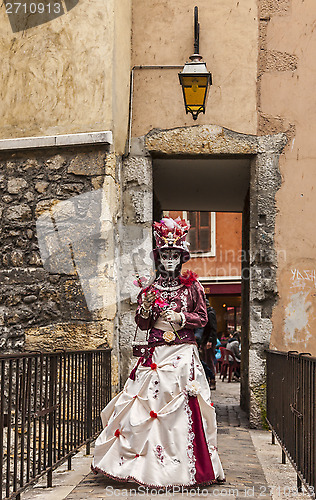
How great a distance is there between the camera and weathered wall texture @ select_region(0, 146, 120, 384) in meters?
6.64

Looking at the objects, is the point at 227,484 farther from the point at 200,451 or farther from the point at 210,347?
the point at 210,347

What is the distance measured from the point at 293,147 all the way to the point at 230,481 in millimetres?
4011


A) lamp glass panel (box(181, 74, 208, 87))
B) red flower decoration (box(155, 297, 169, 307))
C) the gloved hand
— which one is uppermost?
lamp glass panel (box(181, 74, 208, 87))

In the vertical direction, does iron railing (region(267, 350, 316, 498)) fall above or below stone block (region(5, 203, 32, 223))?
below

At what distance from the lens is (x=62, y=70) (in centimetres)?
687

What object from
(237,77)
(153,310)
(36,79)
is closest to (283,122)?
(237,77)

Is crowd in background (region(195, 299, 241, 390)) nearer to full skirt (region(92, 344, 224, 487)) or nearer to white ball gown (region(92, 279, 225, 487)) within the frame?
white ball gown (region(92, 279, 225, 487))

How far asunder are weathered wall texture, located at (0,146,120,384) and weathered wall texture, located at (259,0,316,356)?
194 cm

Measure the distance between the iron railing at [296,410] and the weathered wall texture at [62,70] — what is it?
3054mm

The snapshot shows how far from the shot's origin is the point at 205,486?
4.55m

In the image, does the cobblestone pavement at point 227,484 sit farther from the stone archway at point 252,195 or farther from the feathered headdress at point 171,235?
the feathered headdress at point 171,235

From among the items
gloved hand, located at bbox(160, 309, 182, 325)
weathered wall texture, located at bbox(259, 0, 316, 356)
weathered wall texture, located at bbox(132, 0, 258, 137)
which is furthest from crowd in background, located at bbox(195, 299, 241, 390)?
weathered wall texture, located at bbox(132, 0, 258, 137)

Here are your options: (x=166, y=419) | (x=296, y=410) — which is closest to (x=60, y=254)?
(x=166, y=419)

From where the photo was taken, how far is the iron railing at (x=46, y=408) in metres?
3.80
